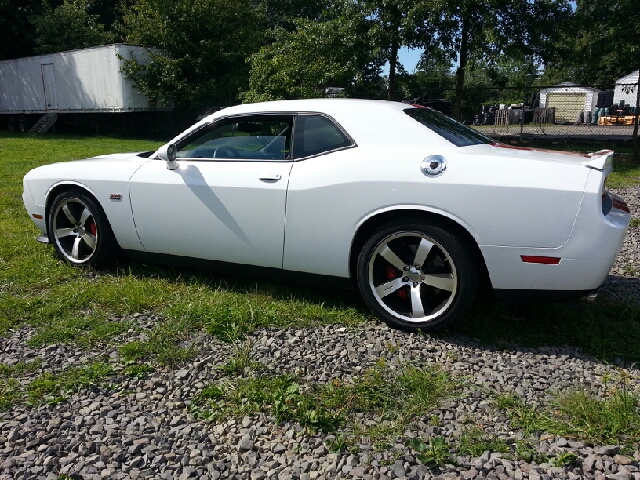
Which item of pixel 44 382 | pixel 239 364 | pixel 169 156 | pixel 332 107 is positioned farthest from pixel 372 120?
pixel 44 382

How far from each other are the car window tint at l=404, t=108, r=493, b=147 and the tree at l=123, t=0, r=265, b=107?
61.4ft

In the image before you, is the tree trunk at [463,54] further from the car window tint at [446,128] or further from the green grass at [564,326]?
the green grass at [564,326]

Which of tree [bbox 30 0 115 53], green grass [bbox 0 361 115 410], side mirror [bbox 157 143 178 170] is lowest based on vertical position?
green grass [bbox 0 361 115 410]

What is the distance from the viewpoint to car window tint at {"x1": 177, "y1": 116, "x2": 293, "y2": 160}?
13.4 ft

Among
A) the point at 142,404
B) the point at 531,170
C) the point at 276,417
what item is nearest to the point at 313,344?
the point at 276,417

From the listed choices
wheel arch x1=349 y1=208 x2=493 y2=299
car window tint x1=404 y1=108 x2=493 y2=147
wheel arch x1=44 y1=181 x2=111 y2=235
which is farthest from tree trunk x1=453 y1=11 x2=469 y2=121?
wheel arch x1=349 y1=208 x2=493 y2=299

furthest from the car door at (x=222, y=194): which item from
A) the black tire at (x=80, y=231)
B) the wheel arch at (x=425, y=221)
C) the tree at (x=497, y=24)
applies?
the tree at (x=497, y=24)

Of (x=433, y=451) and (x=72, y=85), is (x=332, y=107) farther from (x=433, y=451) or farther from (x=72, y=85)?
(x=72, y=85)

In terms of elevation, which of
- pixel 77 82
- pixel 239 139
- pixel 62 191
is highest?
pixel 77 82

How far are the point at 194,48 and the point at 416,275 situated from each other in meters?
20.4

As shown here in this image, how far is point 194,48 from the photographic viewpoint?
71.4 ft

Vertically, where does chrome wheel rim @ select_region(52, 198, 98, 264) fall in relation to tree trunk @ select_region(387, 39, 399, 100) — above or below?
below

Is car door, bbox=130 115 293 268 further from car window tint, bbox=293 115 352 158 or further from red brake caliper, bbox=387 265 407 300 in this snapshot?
red brake caliper, bbox=387 265 407 300

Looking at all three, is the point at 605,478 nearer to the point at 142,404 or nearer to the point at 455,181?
the point at 455,181
